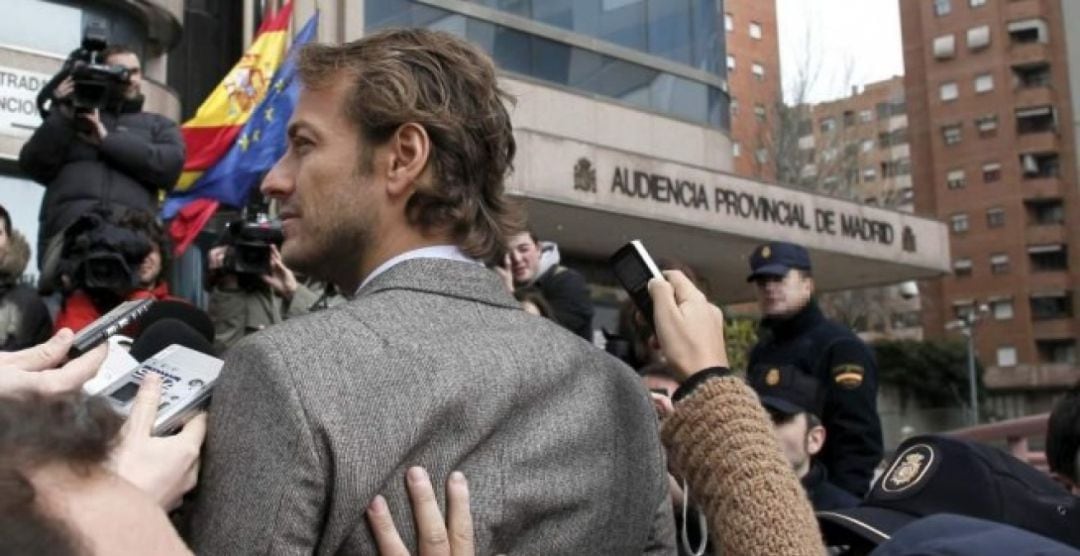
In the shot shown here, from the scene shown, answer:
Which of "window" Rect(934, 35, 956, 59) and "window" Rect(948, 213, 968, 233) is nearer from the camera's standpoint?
"window" Rect(948, 213, 968, 233)

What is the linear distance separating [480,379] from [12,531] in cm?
79

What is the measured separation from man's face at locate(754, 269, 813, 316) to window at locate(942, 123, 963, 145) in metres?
75.6

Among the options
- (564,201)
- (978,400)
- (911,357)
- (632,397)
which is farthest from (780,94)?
(632,397)

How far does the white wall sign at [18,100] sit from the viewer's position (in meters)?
14.6

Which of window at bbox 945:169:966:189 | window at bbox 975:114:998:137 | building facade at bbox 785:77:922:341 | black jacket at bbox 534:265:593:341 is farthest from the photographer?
window at bbox 945:169:966:189

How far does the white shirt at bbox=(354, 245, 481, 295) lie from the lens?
6.49 ft

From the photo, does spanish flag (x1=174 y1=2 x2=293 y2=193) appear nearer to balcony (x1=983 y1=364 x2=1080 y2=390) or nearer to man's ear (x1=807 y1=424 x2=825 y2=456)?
man's ear (x1=807 y1=424 x2=825 y2=456)

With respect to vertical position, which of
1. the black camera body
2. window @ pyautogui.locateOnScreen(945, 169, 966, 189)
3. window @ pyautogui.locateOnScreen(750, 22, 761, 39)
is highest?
window @ pyautogui.locateOnScreen(750, 22, 761, 39)

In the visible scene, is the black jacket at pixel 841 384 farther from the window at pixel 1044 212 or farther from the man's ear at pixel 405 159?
the window at pixel 1044 212

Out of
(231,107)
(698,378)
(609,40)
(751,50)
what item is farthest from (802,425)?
(751,50)

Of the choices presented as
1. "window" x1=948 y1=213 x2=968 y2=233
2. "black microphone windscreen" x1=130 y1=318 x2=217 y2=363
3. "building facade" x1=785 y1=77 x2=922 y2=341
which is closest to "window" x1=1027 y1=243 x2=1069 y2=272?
"window" x1=948 y1=213 x2=968 y2=233

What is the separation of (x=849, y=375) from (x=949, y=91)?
3047 inches

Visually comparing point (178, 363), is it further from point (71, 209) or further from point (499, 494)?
point (71, 209)

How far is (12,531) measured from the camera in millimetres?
1088
